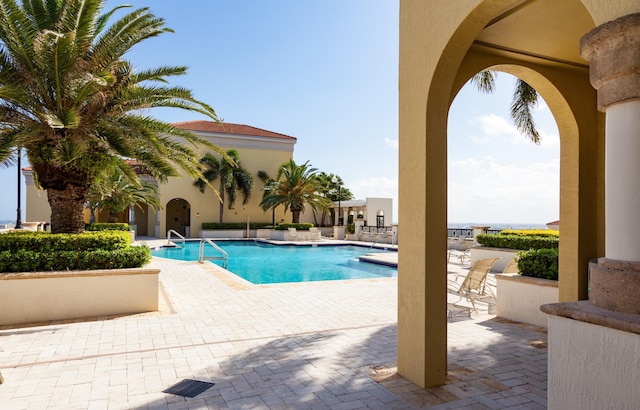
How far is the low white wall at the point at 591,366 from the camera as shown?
6.64ft

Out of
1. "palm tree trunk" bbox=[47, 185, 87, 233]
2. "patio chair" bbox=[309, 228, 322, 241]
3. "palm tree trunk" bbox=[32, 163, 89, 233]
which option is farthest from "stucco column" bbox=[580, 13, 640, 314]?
"patio chair" bbox=[309, 228, 322, 241]

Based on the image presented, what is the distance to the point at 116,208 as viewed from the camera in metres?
22.2

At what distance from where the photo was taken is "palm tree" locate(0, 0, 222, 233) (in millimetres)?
7012

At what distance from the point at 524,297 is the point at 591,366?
5.00 metres

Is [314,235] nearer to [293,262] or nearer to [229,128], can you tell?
[293,262]

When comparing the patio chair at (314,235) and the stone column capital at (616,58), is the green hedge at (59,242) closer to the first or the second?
the stone column capital at (616,58)

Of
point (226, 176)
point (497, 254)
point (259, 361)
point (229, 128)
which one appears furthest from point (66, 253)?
point (229, 128)

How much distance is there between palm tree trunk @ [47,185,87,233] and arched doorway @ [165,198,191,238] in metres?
24.8

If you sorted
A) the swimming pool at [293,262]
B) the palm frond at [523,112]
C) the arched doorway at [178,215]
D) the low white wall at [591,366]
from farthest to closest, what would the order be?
1. the arched doorway at [178,215]
2. the swimming pool at [293,262]
3. the palm frond at [523,112]
4. the low white wall at [591,366]

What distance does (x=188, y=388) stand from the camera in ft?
13.3

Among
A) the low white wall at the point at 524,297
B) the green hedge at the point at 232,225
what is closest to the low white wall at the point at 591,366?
the low white wall at the point at 524,297

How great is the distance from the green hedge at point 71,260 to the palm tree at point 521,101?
10.5 m

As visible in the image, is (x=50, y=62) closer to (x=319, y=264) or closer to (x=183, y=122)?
(x=319, y=264)

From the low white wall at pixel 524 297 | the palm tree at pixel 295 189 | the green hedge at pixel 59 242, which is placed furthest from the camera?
the palm tree at pixel 295 189
